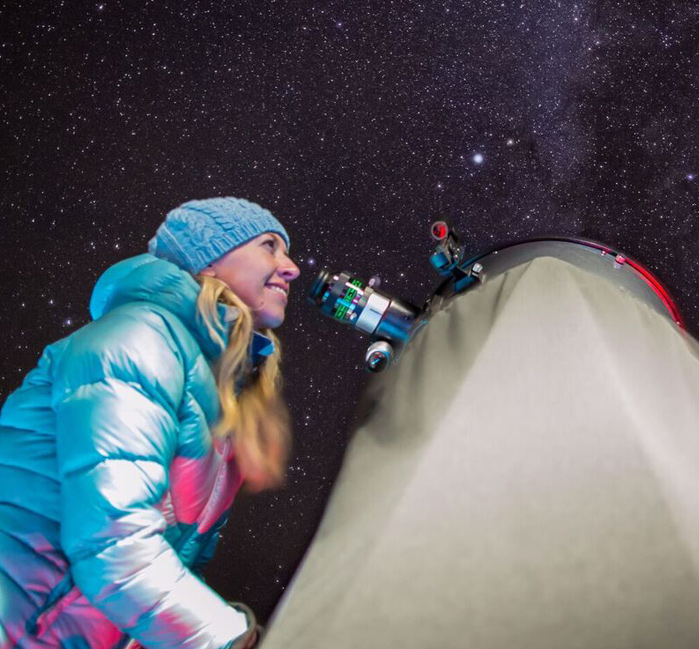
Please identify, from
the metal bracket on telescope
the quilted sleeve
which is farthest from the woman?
the metal bracket on telescope

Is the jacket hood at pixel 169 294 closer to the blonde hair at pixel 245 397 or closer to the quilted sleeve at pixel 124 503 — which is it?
the blonde hair at pixel 245 397

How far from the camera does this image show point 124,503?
29.0 inches

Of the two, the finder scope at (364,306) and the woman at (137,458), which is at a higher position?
the finder scope at (364,306)

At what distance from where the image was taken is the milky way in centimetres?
162

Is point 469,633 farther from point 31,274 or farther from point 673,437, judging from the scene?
point 31,274

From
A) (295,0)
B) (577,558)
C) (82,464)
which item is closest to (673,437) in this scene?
(577,558)

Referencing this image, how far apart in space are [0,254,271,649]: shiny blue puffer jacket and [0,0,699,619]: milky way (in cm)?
80

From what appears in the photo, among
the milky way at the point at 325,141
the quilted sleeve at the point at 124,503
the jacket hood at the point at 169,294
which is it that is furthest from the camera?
the milky way at the point at 325,141

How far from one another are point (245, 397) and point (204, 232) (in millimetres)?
273

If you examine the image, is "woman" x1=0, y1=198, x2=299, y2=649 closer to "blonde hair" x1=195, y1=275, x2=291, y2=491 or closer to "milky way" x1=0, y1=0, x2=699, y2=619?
"blonde hair" x1=195, y1=275, x2=291, y2=491

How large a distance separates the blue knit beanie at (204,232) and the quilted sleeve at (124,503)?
0.30 m

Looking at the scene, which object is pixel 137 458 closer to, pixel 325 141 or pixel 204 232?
pixel 204 232

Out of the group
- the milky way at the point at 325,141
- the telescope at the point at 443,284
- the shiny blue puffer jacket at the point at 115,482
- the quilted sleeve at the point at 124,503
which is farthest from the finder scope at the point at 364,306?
the milky way at the point at 325,141

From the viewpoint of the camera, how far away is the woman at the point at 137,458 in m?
0.74
